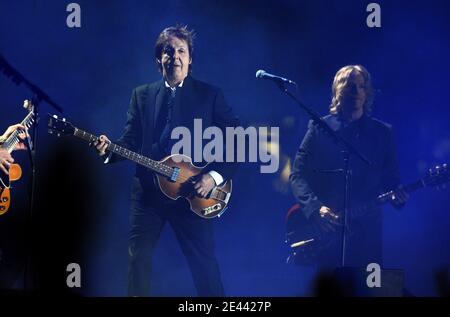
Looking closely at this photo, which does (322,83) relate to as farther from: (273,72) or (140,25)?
(140,25)

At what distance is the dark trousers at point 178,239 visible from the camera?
20.8ft

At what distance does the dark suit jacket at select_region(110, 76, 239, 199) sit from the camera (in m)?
6.40

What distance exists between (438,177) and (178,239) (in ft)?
7.82

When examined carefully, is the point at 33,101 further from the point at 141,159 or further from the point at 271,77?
the point at 271,77

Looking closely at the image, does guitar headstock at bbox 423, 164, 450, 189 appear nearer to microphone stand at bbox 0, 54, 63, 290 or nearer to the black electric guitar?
the black electric guitar

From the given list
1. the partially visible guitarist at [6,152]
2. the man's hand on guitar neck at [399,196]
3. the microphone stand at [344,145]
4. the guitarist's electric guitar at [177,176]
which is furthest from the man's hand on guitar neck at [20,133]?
the man's hand on guitar neck at [399,196]

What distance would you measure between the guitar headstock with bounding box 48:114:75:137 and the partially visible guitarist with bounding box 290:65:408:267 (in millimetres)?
2022

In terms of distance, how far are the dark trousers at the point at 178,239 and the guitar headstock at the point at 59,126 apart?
874 mm

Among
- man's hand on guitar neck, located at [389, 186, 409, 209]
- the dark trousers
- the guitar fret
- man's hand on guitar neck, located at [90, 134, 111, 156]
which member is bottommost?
the dark trousers

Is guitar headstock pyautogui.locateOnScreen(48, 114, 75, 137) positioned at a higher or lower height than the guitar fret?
higher

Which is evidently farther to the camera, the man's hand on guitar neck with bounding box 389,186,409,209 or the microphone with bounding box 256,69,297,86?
the man's hand on guitar neck with bounding box 389,186,409,209

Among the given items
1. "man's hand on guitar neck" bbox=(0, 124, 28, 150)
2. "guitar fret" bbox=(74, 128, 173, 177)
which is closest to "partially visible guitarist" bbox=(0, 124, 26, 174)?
"man's hand on guitar neck" bbox=(0, 124, 28, 150)

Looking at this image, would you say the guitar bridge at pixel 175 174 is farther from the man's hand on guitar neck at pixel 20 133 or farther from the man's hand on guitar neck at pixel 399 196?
the man's hand on guitar neck at pixel 399 196
